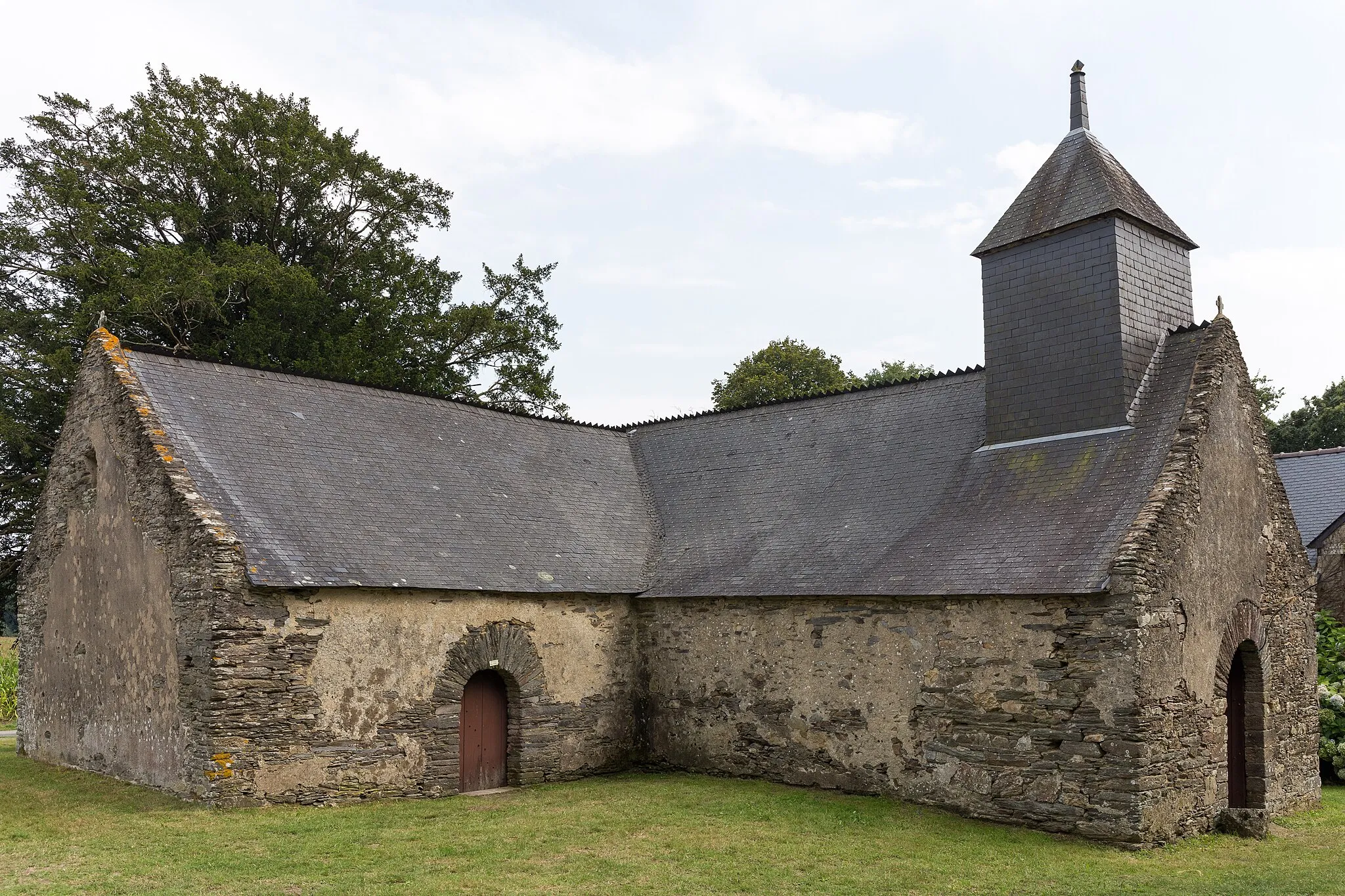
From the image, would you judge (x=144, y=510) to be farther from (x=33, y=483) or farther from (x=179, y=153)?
(x=179, y=153)

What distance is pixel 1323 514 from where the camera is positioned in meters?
19.3

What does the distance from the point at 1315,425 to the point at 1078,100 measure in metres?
26.4

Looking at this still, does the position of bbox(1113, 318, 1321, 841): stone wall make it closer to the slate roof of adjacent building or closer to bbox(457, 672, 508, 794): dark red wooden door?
the slate roof of adjacent building

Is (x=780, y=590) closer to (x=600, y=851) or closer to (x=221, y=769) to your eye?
(x=600, y=851)

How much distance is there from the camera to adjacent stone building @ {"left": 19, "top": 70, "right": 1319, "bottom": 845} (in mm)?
11289

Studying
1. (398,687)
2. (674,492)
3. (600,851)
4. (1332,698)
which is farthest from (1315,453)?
(398,687)

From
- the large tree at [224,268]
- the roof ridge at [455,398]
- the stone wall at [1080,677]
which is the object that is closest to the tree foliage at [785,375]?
the large tree at [224,268]

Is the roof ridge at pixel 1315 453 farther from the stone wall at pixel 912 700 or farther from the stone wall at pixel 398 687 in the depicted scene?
the stone wall at pixel 398 687

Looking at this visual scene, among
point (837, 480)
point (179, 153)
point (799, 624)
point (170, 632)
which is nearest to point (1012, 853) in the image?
point (799, 624)

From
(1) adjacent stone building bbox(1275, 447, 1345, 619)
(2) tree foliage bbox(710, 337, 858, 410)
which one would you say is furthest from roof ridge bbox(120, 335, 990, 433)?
(2) tree foliage bbox(710, 337, 858, 410)

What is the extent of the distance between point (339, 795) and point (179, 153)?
1945 centimetres

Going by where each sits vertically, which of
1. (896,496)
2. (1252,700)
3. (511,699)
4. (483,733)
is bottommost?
(483,733)

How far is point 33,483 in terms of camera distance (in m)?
23.2

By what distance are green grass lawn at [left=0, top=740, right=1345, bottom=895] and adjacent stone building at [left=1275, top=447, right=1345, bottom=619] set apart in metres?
7.31
